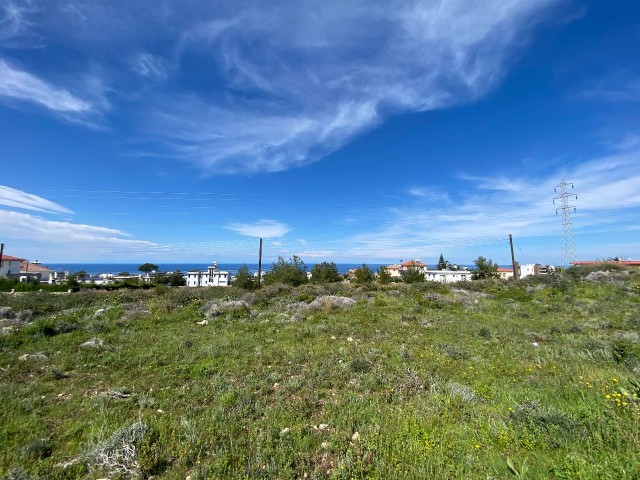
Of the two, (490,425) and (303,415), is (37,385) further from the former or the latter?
(490,425)

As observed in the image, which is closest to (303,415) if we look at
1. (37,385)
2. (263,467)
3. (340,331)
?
(263,467)

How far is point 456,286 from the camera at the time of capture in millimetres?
32906

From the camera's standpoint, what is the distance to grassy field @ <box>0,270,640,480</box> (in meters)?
4.76

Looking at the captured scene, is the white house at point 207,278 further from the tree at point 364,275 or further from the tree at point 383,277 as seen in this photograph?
the tree at point 383,277

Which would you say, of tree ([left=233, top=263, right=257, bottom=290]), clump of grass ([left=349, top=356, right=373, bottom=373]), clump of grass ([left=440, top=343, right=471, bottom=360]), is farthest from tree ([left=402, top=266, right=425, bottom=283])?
clump of grass ([left=349, top=356, right=373, bottom=373])

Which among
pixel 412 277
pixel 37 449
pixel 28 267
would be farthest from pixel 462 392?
pixel 28 267

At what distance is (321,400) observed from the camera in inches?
290

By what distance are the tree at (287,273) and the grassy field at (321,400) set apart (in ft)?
90.6

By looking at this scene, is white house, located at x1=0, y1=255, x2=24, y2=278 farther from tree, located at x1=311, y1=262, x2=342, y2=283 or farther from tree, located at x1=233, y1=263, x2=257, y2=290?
tree, located at x1=311, y1=262, x2=342, y2=283

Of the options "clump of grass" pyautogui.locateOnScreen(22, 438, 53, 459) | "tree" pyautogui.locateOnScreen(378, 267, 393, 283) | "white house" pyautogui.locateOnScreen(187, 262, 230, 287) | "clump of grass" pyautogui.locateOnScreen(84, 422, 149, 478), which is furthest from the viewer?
"white house" pyautogui.locateOnScreen(187, 262, 230, 287)

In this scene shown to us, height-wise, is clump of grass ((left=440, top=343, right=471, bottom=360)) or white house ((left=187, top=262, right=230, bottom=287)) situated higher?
white house ((left=187, top=262, right=230, bottom=287))

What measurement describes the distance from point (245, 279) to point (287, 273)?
226 inches

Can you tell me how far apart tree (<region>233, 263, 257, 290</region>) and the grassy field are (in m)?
27.7

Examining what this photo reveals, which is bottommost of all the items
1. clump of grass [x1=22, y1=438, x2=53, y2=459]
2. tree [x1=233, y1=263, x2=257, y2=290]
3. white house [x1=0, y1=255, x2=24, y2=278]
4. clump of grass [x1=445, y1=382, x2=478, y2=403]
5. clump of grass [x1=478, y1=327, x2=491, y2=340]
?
clump of grass [x1=22, y1=438, x2=53, y2=459]
